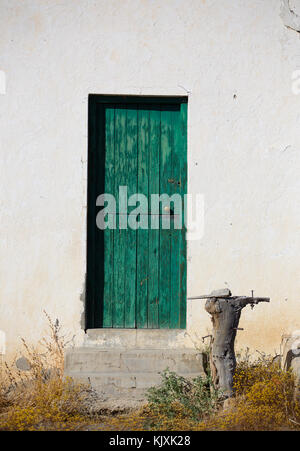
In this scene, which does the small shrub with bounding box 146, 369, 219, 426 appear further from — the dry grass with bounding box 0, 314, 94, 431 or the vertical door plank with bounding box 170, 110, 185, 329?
the vertical door plank with bounding box 170, 110, 185, 329

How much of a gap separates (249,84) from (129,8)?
1403mm

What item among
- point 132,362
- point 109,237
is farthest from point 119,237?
point 132,362

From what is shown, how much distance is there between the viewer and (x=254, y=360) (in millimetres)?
5719

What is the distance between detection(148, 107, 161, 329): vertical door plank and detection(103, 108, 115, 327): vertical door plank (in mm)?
381

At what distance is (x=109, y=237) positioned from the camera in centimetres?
592

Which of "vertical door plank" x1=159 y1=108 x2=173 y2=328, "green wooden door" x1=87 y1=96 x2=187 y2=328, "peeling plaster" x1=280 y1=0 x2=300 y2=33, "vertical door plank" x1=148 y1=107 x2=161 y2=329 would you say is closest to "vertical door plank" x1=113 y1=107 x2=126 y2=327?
"green wooden door" x1=87 y1=96 x2=187 y2=328

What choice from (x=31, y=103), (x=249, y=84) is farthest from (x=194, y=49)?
(x=31, y=103)

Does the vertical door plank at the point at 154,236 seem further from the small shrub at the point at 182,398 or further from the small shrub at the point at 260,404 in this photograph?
the small shrub at the point at 260,404

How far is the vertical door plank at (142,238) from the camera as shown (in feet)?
19.3

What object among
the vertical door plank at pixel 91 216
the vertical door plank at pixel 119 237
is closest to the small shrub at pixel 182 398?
the vertical door plank at pixel 119 237

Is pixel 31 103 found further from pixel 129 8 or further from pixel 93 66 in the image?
pixel 129 8

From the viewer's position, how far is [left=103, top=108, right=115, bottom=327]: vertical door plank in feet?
19.3

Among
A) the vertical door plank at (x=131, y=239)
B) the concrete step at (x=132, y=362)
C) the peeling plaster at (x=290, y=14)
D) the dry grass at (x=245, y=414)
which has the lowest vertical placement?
the dry grass at (x=245, y=414)
